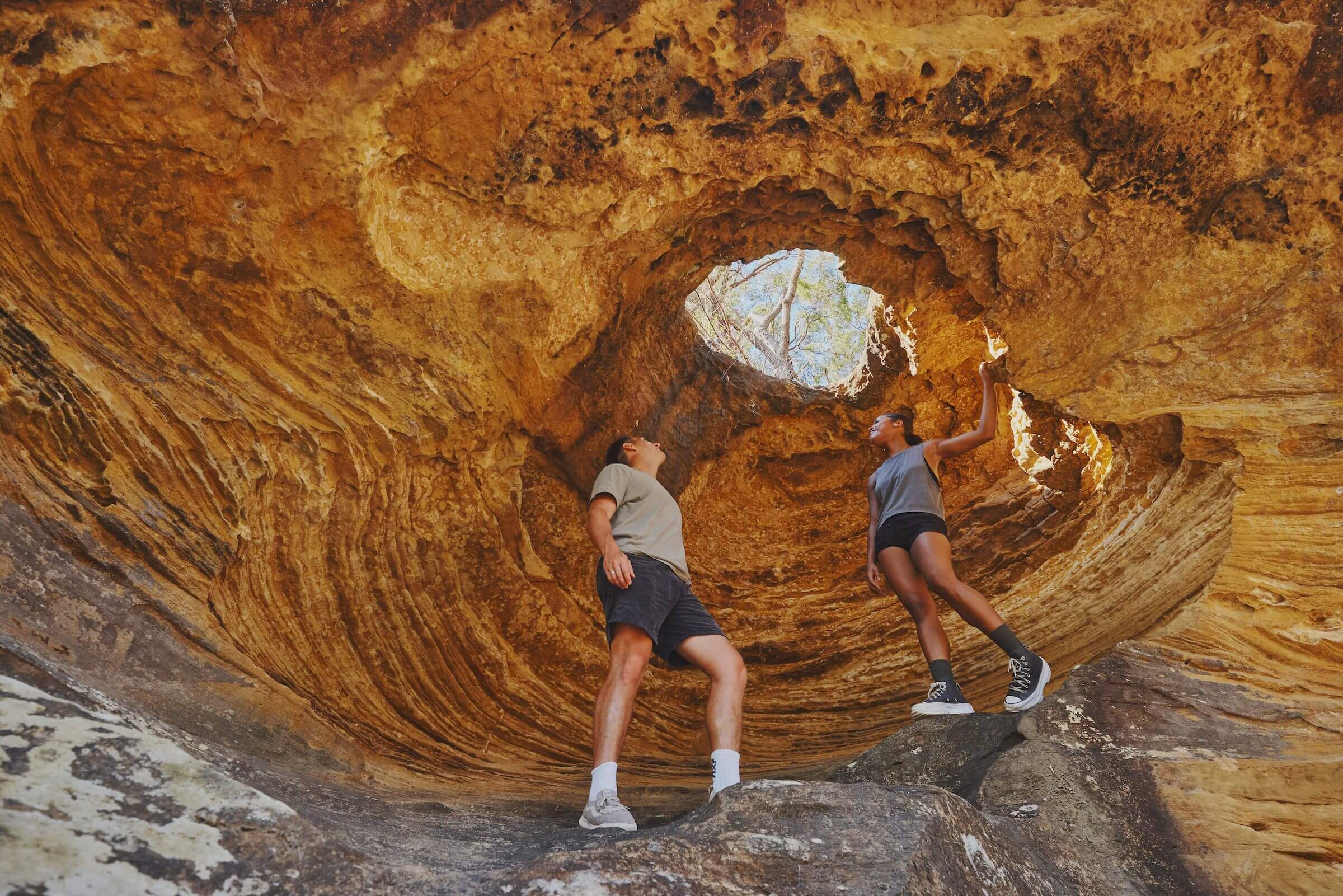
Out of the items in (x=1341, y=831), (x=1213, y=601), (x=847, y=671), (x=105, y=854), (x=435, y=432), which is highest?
(x=435, y=432)

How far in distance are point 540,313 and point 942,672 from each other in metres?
2.71

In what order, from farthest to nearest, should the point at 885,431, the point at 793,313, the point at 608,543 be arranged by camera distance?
the point at 793,313, the point at 885,431, the point at 608,543

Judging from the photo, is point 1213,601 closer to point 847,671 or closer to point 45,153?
point 847,671

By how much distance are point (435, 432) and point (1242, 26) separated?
422 cm

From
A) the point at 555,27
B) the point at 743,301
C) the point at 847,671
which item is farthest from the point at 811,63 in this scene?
the point at 743,301

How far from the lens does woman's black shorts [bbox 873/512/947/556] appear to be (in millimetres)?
4980

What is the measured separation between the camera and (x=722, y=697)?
3.62 meters

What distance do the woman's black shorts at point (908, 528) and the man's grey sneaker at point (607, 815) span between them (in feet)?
7.48

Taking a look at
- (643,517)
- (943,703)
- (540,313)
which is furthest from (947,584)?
(540,313)

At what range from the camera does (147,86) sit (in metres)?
3.85

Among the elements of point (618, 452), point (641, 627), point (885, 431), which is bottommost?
point (641, 627)

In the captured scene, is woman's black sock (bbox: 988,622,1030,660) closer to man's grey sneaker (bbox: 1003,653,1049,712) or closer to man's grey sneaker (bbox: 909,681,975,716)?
man's grey sneaker (bbox: 1003,653,1049,712)

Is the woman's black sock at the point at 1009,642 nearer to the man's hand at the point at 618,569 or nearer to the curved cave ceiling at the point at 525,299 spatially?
the curved cave ceiling at the point at 525,299

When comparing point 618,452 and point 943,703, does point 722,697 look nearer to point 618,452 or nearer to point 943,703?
point 943,703
